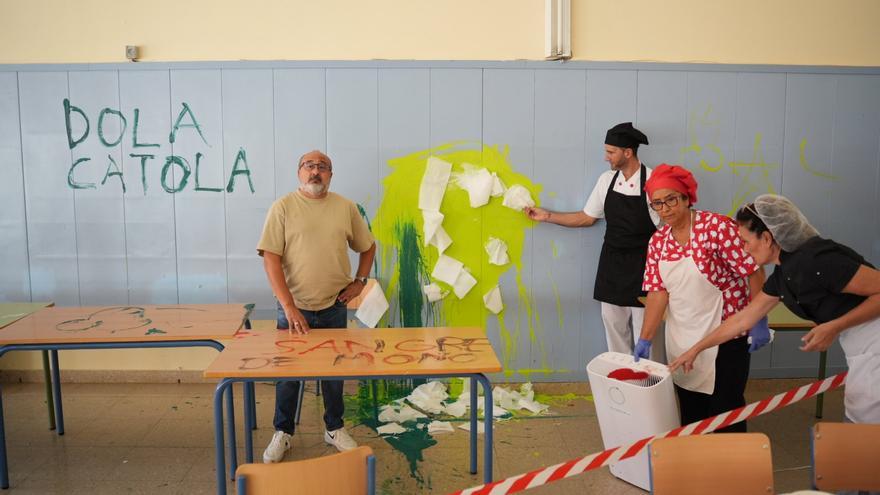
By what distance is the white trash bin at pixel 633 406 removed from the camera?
9.76ft

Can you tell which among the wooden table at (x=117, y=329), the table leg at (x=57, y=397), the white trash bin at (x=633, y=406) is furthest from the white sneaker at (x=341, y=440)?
the table leg at (x=57, y=397)

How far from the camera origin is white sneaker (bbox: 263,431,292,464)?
3520mm

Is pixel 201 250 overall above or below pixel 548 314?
above

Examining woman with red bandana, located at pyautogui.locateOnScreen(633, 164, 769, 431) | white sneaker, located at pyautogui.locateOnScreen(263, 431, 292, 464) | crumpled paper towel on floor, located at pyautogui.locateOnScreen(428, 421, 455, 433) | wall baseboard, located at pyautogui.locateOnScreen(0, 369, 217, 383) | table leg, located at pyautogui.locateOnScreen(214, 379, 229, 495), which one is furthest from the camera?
wall baseboard, located at pyautogui.locateOnScreen(0, 369, 217, 383)

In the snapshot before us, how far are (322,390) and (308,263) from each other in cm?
67

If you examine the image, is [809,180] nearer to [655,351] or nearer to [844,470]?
[655,351]

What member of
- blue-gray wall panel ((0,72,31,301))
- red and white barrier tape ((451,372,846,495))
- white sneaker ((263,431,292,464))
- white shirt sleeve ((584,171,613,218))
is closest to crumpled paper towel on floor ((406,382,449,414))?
white sneaker ((263,431,292,464))

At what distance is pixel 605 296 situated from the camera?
13.8ft

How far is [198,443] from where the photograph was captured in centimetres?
377

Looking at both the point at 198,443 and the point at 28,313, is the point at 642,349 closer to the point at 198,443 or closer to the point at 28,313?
the point at 198,443

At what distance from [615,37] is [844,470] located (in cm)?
305

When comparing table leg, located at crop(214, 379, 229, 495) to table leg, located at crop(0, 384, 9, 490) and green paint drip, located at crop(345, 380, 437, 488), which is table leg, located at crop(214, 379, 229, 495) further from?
table leg, located at crop(0, 384, 9, 490)

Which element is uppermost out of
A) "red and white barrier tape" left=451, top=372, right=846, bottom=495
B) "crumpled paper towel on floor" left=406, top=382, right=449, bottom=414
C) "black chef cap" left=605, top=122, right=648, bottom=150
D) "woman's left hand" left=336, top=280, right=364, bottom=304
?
"black chef cap" left=605, top=122, right=648, bottom=150

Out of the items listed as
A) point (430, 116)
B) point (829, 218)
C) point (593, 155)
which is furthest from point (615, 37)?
point (829, 218)
